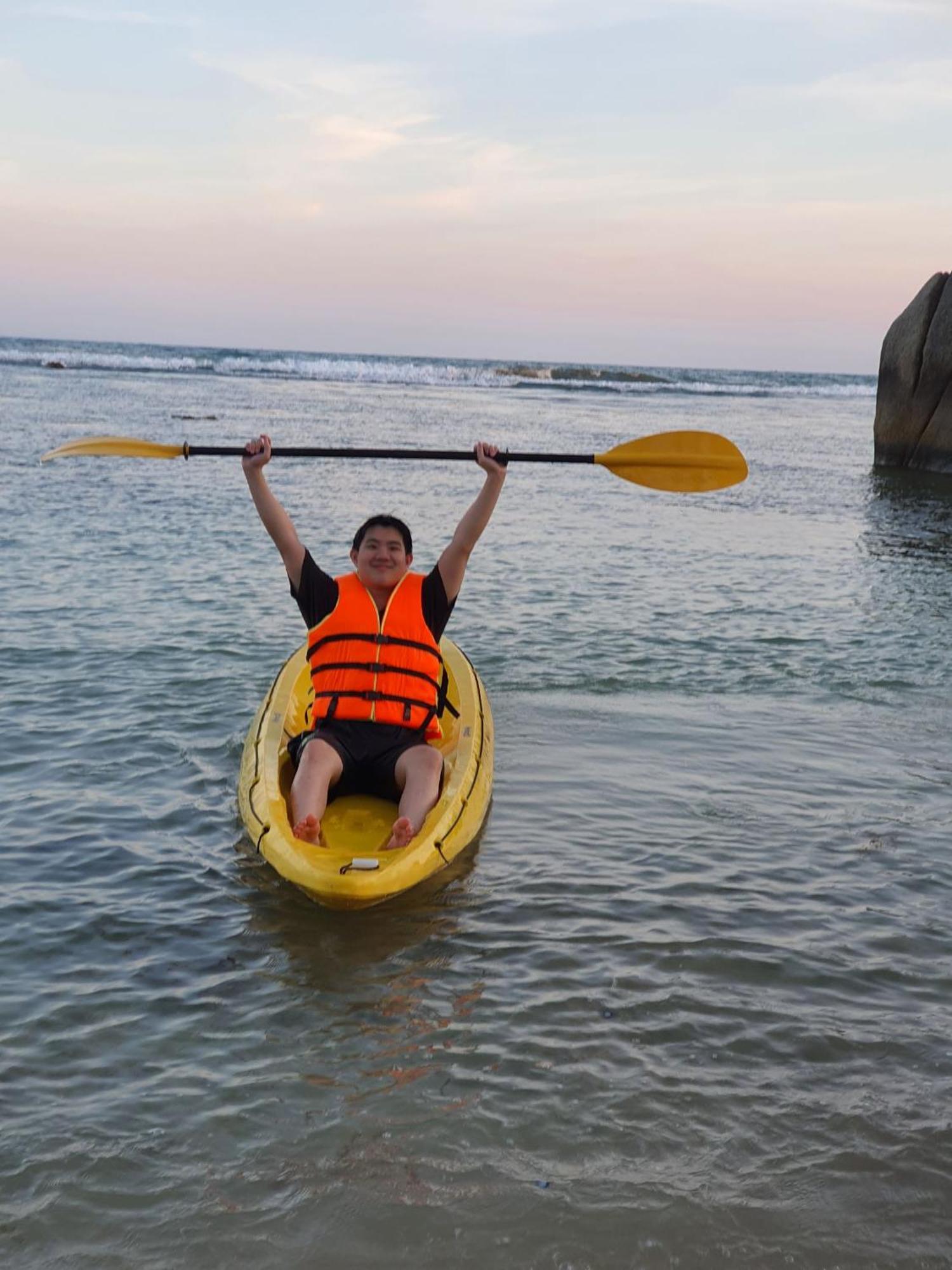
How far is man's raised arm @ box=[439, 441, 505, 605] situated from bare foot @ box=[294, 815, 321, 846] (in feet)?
3.47

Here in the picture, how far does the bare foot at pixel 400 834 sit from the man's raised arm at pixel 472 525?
0.94m

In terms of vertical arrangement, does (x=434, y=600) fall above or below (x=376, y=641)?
above

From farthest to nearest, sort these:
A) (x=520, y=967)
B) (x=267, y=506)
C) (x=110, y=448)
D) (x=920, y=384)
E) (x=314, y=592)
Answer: (x=920, y=384) < (x=110, y=448) < (x=314, y=592) < (x=267, y=506) < (x=520, y=967)

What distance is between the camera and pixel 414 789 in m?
4.78

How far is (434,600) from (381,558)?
305mm

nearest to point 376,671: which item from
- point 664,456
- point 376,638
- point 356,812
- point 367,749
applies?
point 376,638

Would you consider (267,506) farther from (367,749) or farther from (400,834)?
(400,834)

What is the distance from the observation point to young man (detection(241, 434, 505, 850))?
196 inches

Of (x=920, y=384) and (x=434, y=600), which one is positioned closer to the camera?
(x=434, y=600)

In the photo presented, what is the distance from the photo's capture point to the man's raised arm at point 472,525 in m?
5.01

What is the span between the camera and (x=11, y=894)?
4414 millimetres

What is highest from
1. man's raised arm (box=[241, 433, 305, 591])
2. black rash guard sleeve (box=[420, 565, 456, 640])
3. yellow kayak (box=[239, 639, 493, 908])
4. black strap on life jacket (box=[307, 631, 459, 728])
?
man's raised arm (box=[241, 433, 305, 591])

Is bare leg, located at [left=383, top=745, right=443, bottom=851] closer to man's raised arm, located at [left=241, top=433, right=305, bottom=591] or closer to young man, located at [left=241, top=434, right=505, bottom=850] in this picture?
young man, located at [left=241, top=434, right=505, bottom=850]

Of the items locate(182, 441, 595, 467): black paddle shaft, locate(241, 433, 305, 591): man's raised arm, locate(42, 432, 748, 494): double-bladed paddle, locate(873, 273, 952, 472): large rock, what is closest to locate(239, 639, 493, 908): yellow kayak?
locate(241, 433, 305, 591): man's raised arm
